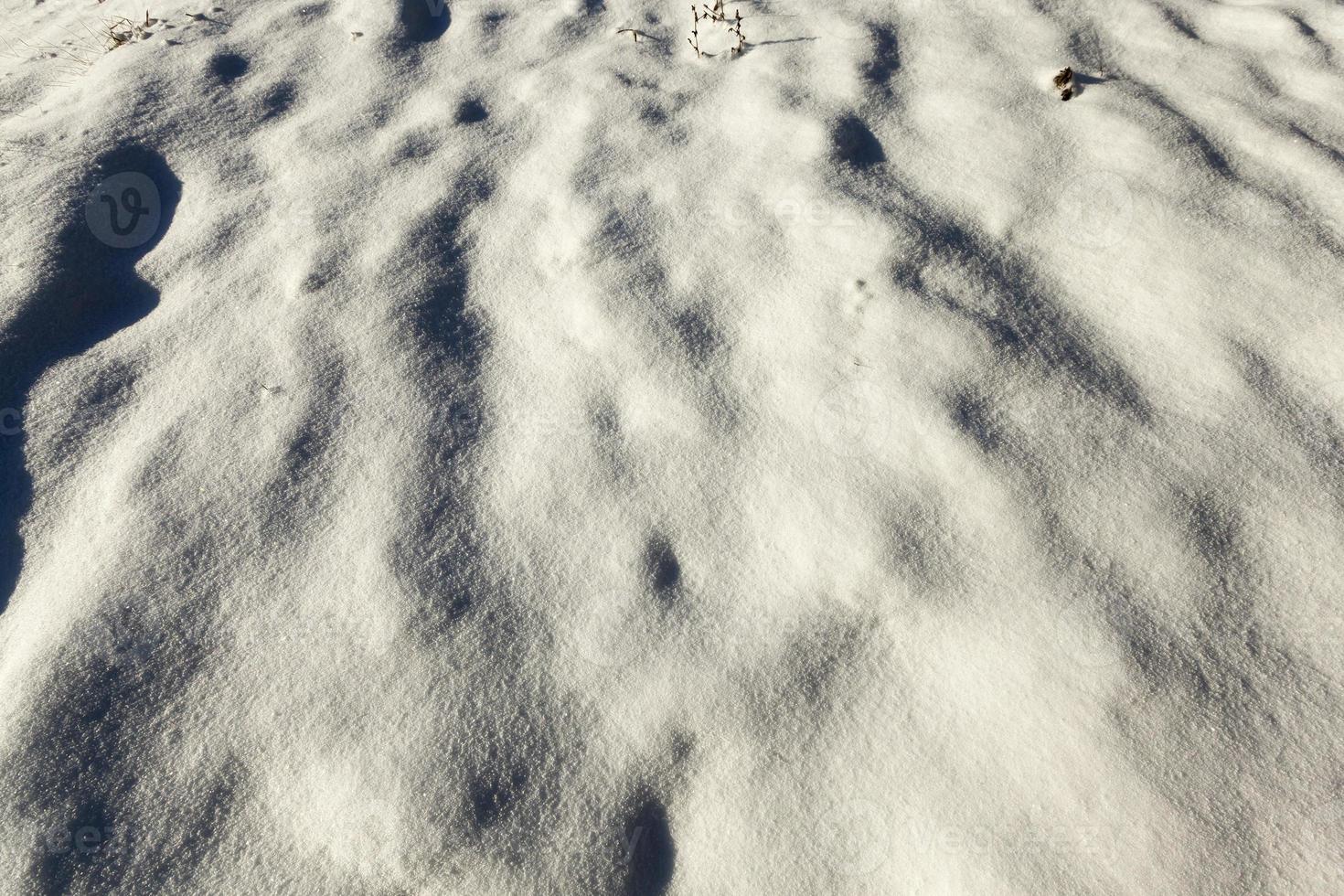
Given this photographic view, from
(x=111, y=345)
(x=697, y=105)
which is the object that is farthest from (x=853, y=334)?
(x=111, y=345)

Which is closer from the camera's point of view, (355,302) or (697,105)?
(355,302)

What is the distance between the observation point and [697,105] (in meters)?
2.22

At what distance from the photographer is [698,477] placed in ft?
4.85

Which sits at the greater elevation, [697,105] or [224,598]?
[697,105]

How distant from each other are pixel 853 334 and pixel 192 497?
3.94 feet

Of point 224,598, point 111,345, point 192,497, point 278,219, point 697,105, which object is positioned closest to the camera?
point 224,598

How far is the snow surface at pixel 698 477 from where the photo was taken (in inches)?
45.1

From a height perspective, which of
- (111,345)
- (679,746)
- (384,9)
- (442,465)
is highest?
(384,9)

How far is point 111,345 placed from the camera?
1.76 metres

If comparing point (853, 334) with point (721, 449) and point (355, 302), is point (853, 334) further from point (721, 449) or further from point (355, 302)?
point (355, 302)

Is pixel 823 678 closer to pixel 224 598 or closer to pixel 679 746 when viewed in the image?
pixel 679 746

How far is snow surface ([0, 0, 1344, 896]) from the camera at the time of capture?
45.1 inches

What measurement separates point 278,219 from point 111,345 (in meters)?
0.46

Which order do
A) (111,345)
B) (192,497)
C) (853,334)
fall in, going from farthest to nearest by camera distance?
1. (111,345)
2. (853,334)
3. (192,497)
